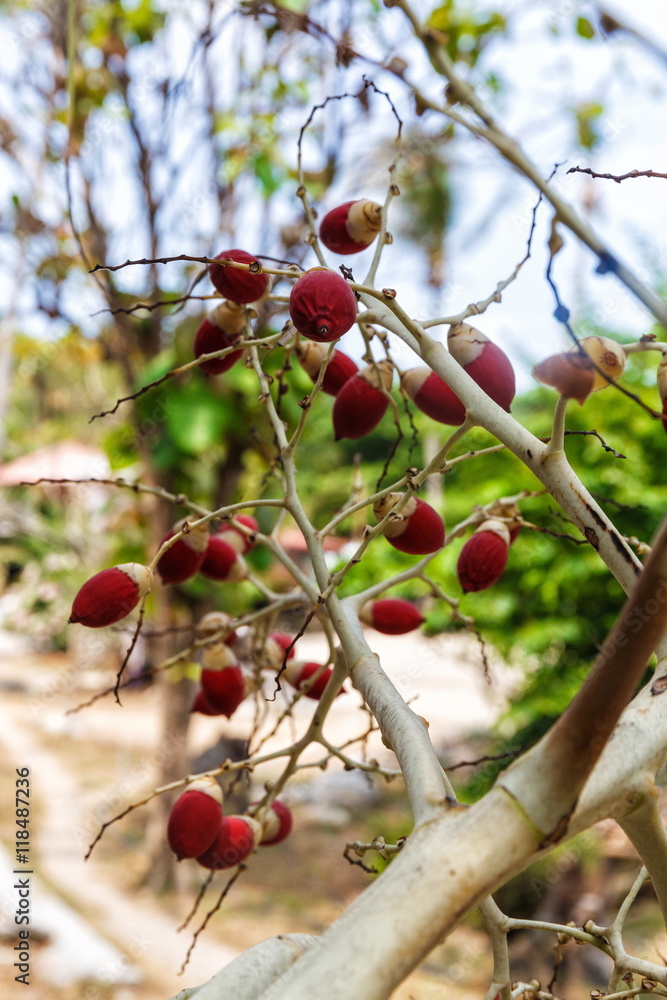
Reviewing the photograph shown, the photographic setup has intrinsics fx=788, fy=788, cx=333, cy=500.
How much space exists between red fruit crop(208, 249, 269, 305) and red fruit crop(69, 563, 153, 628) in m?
0.25

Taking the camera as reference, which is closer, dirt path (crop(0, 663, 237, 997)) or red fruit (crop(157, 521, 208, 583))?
red fruit (crop(157, 521, 208, 583))

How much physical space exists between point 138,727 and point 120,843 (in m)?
2.43

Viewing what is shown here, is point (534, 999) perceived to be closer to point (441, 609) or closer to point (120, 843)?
point (441, 609)

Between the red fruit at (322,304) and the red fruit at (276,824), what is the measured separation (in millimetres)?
504

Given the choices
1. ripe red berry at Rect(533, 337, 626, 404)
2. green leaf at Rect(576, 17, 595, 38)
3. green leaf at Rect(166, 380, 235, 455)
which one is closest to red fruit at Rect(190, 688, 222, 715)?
ripe red berry at Rect(533, 337, 626, 404)

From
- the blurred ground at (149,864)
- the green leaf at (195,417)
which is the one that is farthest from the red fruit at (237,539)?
the green leaf at (195,417)

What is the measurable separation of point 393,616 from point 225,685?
0.19 metres

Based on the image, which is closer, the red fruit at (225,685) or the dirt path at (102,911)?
the red fruit at (225,685)

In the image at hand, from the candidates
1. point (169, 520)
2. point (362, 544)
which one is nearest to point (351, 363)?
point (362, 544)

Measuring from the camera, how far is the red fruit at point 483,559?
0.74 meters

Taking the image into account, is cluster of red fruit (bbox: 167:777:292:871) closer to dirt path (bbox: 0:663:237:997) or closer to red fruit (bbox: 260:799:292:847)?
red fruit (bbox: 260:799:292:847)

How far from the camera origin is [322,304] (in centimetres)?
56

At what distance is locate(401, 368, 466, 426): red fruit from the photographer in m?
0.68

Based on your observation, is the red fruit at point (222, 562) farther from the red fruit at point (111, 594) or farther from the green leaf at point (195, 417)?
the green leaf at point (195, 417)
